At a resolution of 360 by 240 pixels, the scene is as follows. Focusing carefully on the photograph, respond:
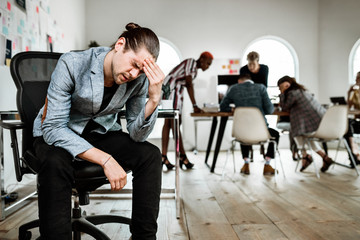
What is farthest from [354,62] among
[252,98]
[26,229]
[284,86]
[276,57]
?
[26,229]

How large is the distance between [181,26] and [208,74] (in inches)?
40.7

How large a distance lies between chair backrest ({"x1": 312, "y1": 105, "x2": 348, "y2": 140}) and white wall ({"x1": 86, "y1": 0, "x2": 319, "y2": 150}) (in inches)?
110

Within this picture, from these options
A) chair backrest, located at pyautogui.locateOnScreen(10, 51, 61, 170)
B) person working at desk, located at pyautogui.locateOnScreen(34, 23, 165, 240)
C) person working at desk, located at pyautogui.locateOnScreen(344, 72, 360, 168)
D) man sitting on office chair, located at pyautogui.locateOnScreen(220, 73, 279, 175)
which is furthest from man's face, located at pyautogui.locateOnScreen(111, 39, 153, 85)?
person working at desk, located at pyautogui.locateOnScreen(344, 72, 360, 168)

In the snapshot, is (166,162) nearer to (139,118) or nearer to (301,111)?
(301,111)

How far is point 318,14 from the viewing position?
20.5 ft

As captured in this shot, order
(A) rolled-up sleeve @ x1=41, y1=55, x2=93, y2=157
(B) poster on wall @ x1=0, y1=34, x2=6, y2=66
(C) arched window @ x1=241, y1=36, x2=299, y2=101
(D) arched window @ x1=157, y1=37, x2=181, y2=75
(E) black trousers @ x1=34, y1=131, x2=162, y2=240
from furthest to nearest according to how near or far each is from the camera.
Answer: (C) arched window @ x1=241, y1=36, x2=299, y2=101 → (D) arched window @ x1=157, y1=37, x2=181, y2=75 → (B) poster on wall @ x1=0, y1=34, x2=6, y2=66 → (A) rolled-up sleeve @ x1=41, y1=55, x2=93, y2=157 → (E) black trousers @ x1=34, y1=131, x2=162, y2=240

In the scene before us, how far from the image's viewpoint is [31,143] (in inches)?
57.2

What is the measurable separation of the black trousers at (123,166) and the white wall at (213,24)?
4681 mm

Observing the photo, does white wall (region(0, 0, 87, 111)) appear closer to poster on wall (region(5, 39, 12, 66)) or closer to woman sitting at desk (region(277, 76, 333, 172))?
poster on wall (region(5, 39, 12, 66))

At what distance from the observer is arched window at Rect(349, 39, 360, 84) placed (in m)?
5.23

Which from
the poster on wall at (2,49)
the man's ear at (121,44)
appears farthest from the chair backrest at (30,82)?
the poster on wall at (2,49)

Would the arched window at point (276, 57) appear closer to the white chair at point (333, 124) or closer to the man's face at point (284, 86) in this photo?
the man's face at point (284, 86)

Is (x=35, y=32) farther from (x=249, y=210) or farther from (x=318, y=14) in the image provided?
(x=318, y=14)

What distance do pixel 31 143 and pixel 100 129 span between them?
1.24ft
